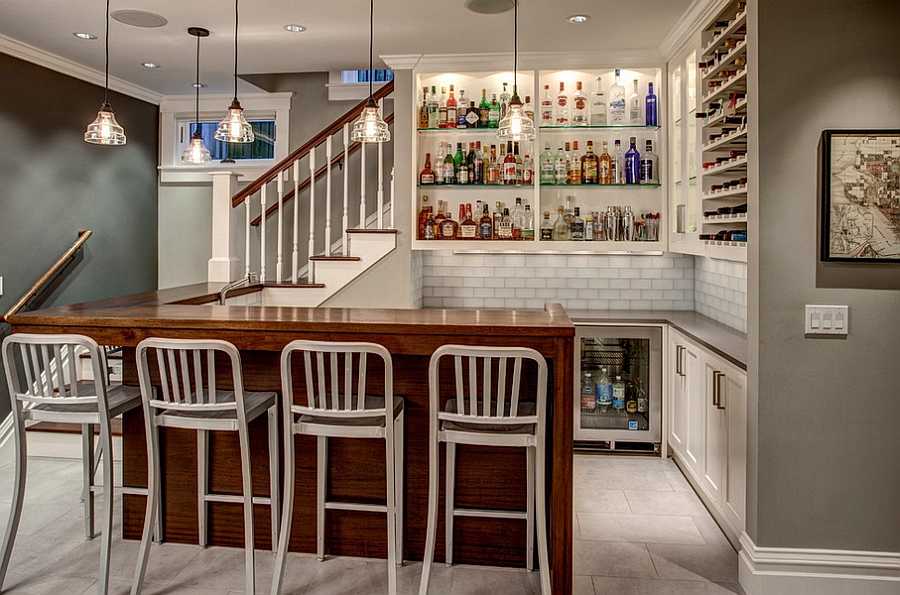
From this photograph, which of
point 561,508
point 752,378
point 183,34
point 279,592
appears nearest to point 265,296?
point 183,34

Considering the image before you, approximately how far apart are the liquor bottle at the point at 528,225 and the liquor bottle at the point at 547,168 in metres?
0.22

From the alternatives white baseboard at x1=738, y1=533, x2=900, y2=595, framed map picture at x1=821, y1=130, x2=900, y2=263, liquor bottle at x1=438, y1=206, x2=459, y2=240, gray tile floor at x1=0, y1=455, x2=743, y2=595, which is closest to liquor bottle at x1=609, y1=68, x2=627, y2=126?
liquor bottle at x1=438, y1=206, x2=459, y2=240

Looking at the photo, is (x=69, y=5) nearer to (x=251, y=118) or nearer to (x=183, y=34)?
(x=183, y=34)

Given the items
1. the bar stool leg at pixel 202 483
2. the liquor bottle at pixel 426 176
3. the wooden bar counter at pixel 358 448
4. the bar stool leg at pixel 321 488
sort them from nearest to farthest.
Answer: the wooden bar counter at pixel 358 448 < the bar stool leg at pixel 321 488 < the bar stool leg at pixel 202 483 < the liquor bottle at pixel 426 176

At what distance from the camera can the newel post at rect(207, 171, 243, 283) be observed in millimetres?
4699

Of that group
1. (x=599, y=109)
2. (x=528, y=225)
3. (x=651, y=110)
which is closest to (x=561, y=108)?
(x=599, y=109)

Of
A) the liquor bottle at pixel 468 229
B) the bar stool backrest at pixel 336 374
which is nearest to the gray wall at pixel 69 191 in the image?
the liquor bottle at pixel 468 229

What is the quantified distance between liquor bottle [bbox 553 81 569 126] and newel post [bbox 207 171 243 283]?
229 centimetres

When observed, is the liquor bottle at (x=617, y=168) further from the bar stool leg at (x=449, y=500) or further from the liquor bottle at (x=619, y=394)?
the bar stool leg at (x=449, y=500)

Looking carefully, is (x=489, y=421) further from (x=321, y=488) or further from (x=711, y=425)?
(x=711, y=425)

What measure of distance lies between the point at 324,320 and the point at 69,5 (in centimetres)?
239

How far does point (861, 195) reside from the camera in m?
2.50

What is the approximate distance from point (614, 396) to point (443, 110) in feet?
7.34

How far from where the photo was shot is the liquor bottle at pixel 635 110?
A: 4598mm
